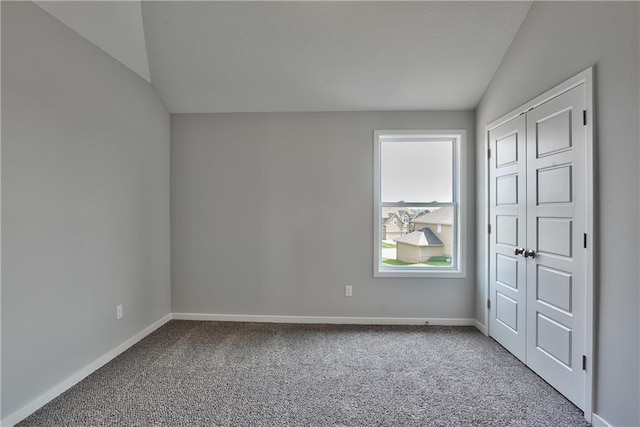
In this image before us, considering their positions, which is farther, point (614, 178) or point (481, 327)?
point (481, 327)

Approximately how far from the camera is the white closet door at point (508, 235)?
8.06 ft

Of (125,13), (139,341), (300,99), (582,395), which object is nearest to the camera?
(582,395)

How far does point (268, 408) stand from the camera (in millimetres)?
1881

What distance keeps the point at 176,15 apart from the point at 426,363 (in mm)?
3583

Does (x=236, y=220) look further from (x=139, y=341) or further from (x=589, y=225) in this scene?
(x=589, y=225)

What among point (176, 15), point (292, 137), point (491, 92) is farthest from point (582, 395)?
point (176, 15)

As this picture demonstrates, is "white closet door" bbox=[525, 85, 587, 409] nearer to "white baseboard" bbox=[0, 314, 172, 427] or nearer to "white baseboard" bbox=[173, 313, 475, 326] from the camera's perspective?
"white baseboard" bbox=[173, 313, 475, 326]

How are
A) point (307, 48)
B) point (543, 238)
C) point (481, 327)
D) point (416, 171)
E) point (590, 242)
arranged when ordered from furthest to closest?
point (416, 171)
point (481, 327)
point (307, 48)
point (543, 238)
point (590, 242)

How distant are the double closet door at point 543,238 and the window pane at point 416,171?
1.73ft

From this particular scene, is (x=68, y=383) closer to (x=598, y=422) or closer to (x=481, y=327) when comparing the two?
(x=598, y=422)

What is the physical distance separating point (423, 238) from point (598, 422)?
6.48 feet

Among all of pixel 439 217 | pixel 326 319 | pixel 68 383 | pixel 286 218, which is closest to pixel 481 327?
pixel 439 217

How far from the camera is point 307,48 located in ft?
8.68

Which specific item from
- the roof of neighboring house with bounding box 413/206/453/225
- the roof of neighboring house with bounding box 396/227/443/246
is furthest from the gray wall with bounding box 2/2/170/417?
the roof of neighboring house with bounding box 413/206/453/225
